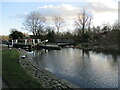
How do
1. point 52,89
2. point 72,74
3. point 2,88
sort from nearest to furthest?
1. point 2,88
2. point 52,89
3. point 72,74

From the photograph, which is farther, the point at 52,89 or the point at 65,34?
the point at 65,34

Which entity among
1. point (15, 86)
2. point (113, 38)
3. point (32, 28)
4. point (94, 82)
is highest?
point (32, 28)

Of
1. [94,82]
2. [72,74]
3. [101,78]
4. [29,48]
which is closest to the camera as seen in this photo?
[94,82]

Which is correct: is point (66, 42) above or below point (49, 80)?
above

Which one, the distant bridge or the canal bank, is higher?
the distant bridge

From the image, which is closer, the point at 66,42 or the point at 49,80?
the point at 49,80

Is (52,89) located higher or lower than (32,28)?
lower

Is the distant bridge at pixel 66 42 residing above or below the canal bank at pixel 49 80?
above

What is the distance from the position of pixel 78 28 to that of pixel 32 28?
1002 centimetres

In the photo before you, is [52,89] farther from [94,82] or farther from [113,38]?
[113,38]

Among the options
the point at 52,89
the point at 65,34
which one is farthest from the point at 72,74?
the point at 65,34

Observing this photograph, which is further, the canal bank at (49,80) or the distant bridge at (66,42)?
the distant bridge at (66,42)

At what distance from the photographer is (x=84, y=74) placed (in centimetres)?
938

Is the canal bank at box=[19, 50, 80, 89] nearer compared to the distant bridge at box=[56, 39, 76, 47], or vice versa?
the canal bank at box=[19, 50, 80, 89]
